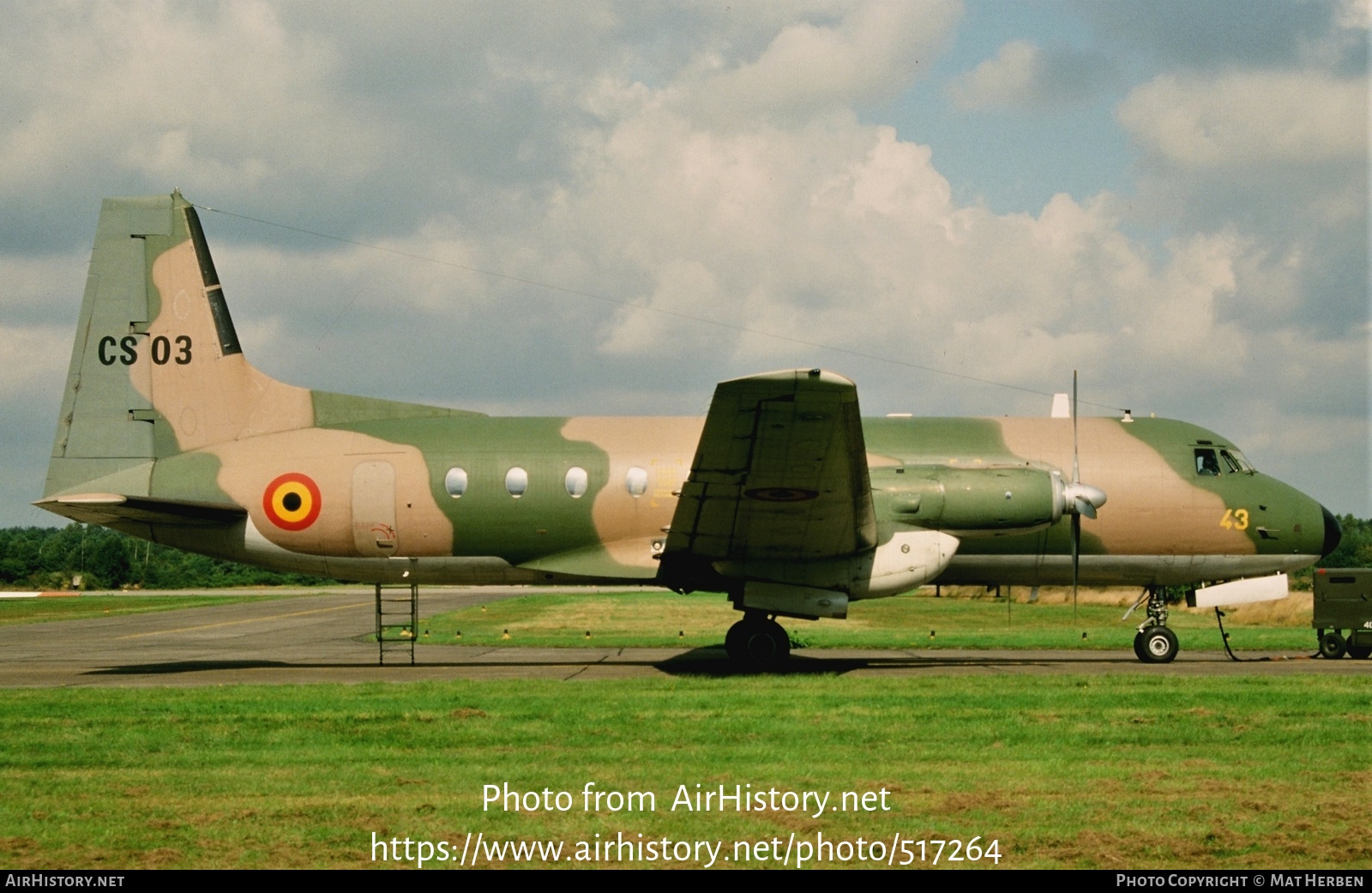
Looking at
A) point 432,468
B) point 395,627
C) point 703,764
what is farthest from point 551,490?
point 703,764

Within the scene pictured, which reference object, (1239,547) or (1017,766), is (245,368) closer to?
(1017,766)

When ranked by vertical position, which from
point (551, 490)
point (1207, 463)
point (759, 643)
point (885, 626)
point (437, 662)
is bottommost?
point (885, 626)

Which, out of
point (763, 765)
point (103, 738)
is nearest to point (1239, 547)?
point (763, 765)

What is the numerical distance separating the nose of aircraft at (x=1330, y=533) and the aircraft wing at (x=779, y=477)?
906 cm

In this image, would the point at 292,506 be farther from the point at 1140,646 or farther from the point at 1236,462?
the point at 1236,462

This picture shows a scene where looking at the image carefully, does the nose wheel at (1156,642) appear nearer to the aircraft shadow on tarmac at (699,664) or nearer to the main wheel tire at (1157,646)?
the main wheel tire at (1157,646)

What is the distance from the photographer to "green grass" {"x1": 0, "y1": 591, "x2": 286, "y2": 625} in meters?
45.2

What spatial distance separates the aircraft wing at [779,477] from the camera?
16281 millimetres

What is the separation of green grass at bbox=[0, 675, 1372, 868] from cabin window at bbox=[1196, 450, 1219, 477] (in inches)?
200

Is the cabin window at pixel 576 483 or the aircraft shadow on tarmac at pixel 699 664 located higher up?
the cabin window at pixel 576 483

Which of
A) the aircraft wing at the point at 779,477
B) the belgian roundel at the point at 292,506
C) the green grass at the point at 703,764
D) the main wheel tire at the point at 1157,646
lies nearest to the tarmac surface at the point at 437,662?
the main wheel tire at the point at 1157,646

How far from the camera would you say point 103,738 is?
42.7ft

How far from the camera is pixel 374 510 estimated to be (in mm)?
21000

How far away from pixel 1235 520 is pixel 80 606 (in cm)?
5239
